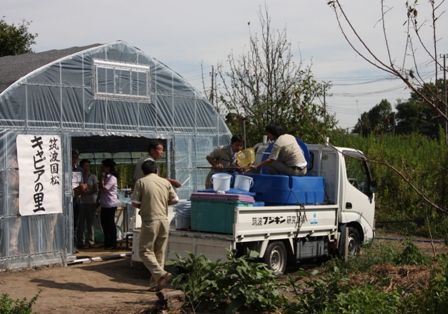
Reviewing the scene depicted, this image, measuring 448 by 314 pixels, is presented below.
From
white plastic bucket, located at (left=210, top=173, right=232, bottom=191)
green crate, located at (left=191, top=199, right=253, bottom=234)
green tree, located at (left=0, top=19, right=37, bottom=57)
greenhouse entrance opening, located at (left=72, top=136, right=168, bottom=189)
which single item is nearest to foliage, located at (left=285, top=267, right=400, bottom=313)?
green crate, located at (left=191, top=199, right=253, bottom=234)

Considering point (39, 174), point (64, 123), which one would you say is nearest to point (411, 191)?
point (64, 123)

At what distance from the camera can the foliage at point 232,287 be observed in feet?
24.9

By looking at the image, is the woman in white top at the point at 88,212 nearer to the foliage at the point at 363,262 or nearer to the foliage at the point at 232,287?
the foliage at the point at 363,262

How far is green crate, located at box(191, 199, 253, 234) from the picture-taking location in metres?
10.1

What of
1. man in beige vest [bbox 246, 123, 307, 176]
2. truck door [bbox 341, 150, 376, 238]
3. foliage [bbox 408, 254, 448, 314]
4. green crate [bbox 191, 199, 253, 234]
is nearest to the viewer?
foliage [bbox 408, 254, 448, 314]

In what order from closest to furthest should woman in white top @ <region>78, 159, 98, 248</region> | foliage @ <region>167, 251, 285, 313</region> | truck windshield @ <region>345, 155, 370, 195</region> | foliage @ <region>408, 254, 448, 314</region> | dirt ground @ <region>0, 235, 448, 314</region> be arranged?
foliage @ <region>408, 254, 448, 314</region> → foliage @ <region>167, 251, 285, 313</region> → dirt ground @ <region>0, 235, 448, 314</region> → truck windshield @ <region>345, 155, 370, 195</region> → woman in white top @ <region>78, 159, 98, 248</region>

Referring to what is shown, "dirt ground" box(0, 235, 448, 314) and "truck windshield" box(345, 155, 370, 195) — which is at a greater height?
"truck windshield" box(345, 155, 370, 195)

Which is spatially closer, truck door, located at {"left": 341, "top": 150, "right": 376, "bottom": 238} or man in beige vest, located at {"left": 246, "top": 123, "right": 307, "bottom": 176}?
man in beige vest, located at {"left": 246, "top": 123, "right": 307, "bottom": 176}

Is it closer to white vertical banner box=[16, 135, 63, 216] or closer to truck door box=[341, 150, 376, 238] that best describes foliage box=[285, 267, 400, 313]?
truck door box=[341, 150, 376, 238]

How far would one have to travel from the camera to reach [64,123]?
12.1m

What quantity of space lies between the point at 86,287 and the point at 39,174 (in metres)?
2.49

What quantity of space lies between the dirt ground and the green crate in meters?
1.35

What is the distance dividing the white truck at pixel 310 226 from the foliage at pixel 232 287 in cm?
186

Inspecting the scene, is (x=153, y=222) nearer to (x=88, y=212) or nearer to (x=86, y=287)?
(x=86, y=287)
